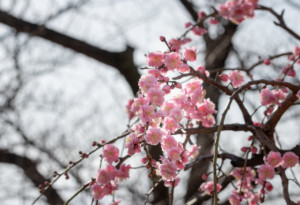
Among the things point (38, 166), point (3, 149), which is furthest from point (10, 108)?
point (38, 166)

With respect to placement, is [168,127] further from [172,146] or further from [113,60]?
[113,60]

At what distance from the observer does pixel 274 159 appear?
1436 millimetres

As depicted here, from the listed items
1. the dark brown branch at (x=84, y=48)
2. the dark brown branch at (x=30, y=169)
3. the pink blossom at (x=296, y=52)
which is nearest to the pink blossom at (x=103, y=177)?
the pink blossom at (x=296, y=52)

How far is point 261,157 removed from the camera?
175 centimetres

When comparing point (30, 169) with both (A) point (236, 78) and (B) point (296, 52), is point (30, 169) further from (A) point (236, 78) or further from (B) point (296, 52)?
(B) point (296, 52)

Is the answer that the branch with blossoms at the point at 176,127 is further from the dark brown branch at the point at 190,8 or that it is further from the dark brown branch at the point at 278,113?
the dark brown branch at the point at 190,8

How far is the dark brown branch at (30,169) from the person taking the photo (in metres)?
3.94

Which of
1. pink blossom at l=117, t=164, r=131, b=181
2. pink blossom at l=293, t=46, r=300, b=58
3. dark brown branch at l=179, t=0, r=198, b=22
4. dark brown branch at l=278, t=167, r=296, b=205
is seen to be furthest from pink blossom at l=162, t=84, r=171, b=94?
dark brown branch at l=179, t=0, r=198, b=22

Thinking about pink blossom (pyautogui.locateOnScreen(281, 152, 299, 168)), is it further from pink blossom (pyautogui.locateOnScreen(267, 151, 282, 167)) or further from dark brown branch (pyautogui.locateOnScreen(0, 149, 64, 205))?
dark brown branch (pyautogui.locateOnScreen(0, 149, 64, 205))

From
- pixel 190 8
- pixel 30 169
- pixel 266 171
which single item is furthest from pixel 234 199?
pixel 190 8

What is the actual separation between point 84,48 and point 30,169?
5.66 ft

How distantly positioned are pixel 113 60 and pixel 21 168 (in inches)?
71.7

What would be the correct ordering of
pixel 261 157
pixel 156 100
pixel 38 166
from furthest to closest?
pixel 38 166 < pixel 261 157 < pixel 156 100

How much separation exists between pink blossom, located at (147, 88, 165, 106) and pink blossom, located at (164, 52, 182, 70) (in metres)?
0.16
